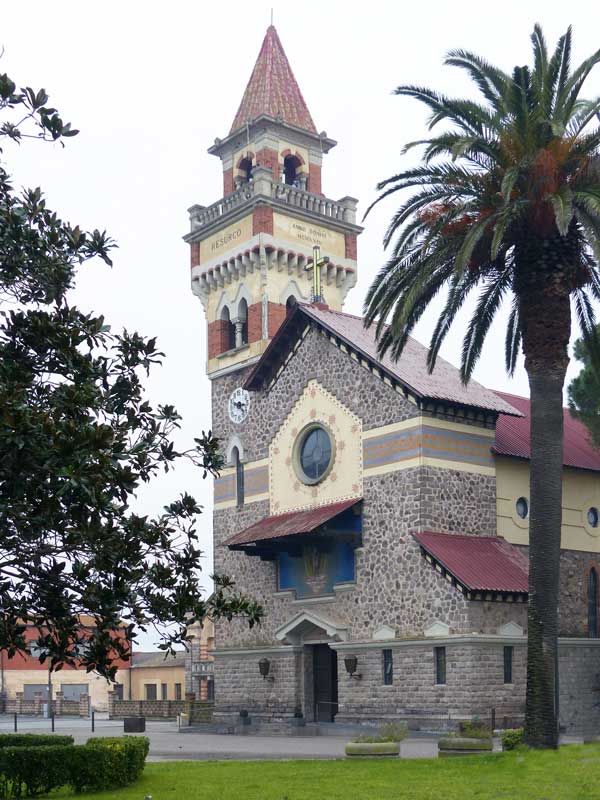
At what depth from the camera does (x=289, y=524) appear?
126 feet

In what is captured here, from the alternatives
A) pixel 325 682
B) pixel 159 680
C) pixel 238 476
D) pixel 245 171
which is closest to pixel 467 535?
pixel 325 682

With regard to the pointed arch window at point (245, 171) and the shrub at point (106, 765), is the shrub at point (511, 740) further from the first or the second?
the pointed arch window at point (245, 171)

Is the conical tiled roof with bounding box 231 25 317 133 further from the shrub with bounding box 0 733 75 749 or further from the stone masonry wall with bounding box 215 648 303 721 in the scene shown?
the shrub with bounding box 0 733 75 749

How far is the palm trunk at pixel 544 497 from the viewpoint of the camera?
78.3ft

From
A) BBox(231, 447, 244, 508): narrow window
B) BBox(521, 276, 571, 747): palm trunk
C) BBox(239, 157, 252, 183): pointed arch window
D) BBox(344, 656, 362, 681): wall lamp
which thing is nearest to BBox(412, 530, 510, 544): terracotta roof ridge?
BBox(344, 656, 362, 681): wall lamp

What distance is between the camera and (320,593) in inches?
1519

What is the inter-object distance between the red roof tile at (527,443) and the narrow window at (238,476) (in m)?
9.95

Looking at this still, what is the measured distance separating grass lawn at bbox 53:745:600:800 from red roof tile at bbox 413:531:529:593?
991 centimetres

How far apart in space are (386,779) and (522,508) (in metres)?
19.9

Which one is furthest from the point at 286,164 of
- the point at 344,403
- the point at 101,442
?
the point at 101,442

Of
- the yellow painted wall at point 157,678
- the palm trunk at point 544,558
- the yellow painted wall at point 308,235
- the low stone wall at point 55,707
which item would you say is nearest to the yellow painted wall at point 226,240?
the yellow painted wall at point 308,235

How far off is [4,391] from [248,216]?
118 feet

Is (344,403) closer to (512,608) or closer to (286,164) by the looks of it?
(512,608)

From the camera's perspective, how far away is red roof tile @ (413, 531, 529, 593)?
33.7 metres
